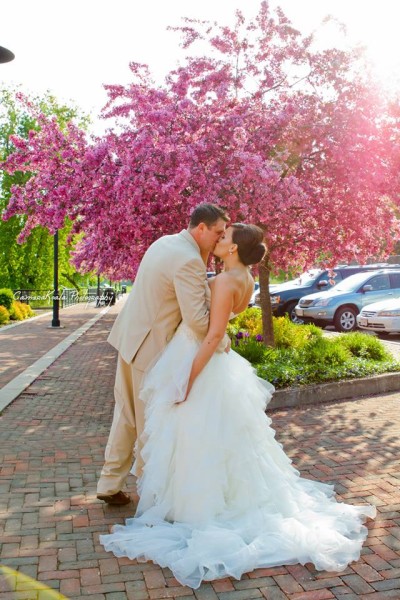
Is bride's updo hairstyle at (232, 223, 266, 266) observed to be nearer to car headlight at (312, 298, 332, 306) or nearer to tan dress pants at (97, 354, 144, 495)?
tan dress pants at (97, 354, 144, 495)

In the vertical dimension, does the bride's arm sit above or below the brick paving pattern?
above

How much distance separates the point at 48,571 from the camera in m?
3.52

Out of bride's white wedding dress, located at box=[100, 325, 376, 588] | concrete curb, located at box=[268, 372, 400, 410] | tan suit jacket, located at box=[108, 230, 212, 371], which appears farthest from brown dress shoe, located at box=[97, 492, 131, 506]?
concrete curb, located at box=[268, 372, 400, 410]

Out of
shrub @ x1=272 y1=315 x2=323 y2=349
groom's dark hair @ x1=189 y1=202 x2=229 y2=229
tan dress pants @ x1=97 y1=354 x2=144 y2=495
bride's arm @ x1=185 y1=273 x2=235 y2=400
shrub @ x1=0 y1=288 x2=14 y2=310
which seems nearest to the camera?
bride's arm @ x1=185 y1=273 x2=235 y2=400

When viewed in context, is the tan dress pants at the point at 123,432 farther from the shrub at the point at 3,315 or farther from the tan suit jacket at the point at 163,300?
the shrub at the point at 3,315

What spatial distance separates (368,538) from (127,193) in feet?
21.2

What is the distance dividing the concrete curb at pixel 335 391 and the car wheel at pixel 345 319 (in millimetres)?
8981

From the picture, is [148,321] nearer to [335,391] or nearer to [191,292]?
[191,292]

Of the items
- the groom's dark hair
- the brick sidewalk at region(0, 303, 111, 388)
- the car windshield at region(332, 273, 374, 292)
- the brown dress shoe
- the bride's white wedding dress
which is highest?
the groom's dark hair

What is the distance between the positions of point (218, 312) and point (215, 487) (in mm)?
1090

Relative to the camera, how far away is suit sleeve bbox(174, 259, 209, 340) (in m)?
4.00

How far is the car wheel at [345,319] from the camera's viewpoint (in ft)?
60.3

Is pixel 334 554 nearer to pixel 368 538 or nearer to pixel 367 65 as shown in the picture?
pixel 368 538

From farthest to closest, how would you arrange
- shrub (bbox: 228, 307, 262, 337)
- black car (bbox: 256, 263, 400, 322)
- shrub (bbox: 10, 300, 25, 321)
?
shrub (bbox: 10, 300, 25, 321), black car (bbox: 256, 263, 400, 322), shrub (bbox: 228, 307, 262, 337)
